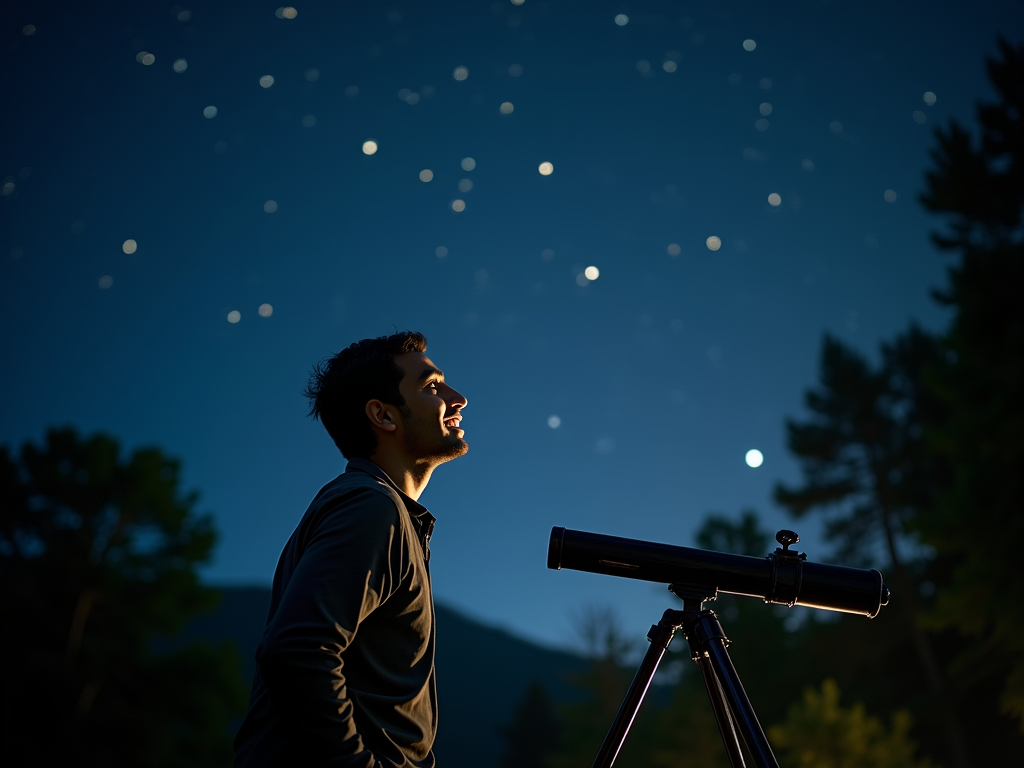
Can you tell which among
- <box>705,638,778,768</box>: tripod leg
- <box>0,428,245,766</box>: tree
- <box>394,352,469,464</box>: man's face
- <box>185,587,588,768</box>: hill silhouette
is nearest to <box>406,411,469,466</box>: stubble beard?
<box>394,352,469,464</box>: man's face

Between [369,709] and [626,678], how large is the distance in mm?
20637

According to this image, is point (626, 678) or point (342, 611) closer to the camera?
point (342, 611)

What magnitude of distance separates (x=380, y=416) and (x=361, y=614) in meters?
0.80

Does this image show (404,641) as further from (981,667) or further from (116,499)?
(981,667)

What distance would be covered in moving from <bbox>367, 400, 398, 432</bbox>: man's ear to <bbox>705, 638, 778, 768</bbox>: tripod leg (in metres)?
1.08

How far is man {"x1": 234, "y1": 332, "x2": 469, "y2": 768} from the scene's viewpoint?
57.0 inches

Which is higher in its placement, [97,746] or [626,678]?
[626,678]

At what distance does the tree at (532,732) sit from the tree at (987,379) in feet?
81.4

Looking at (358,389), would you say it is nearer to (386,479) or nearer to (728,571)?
(386,479)

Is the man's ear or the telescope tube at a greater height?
the man's ear

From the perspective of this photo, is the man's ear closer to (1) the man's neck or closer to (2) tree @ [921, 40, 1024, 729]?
(1) the man's neck

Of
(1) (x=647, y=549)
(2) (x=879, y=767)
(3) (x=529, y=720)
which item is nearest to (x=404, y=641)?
(1) (x=647, y=549)

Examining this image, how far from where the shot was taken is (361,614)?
61.0 inches

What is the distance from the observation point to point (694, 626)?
1935 millimetres
